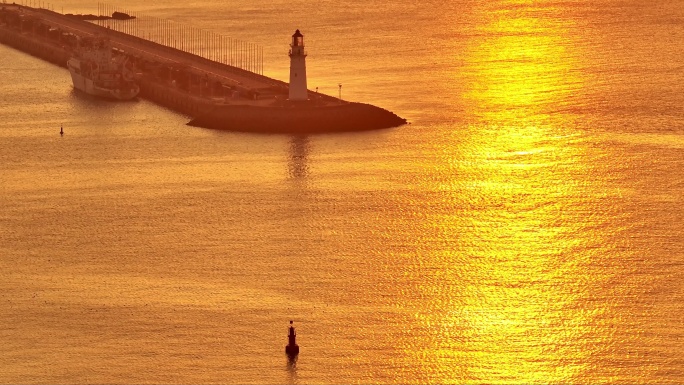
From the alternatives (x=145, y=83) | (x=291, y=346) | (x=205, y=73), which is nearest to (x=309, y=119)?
(x=205, y=73)

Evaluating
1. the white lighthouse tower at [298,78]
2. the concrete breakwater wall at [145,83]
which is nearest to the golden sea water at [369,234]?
the concrete breakwater wall at [145,83]

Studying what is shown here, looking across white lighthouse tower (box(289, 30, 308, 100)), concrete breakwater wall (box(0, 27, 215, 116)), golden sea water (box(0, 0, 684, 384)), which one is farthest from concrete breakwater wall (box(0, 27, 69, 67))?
white lighthouse tower (box(289, 30, 308, 100))

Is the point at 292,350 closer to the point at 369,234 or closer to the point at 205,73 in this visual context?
the point at 369,234

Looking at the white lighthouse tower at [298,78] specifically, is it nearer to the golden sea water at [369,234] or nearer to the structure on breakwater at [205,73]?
the structure on breakwater at [205,73]

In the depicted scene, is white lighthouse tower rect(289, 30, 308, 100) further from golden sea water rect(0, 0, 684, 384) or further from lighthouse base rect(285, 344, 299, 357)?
lighthouse base rect(285, 344, 299, 357)

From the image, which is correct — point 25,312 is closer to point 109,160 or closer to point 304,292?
point 304,292
